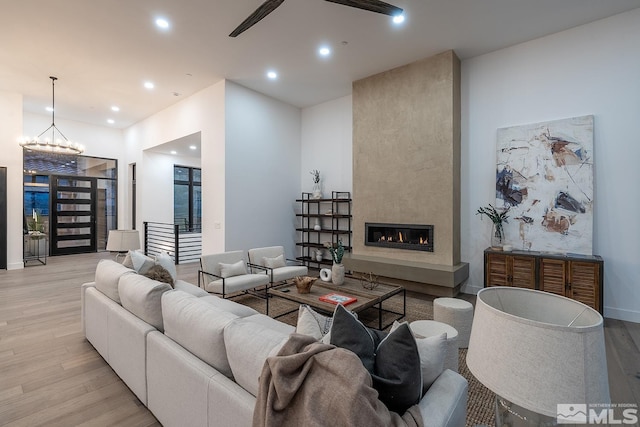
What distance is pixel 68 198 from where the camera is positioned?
899cm

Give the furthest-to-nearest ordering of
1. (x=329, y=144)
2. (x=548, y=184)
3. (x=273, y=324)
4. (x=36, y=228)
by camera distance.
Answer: (x=36, y=228) < (x=329, y=144) < (x=548, y=184) < (x=273, y=324)

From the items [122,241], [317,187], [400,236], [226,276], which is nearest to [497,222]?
[400,236]

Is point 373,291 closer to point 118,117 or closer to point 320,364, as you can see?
point 320,364

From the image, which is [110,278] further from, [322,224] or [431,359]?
[322,224]

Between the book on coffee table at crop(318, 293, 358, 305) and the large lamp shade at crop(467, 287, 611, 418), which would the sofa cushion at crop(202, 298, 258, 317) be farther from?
the large lamp shade at crop(467, 287, 611, 418)

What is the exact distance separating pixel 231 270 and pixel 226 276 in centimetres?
11

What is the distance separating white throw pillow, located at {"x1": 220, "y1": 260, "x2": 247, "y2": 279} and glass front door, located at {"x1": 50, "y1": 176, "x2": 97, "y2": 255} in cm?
742

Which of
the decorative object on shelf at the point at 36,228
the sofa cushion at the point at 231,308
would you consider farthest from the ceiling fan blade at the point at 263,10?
the decorative object on shelf at the point at 36,228

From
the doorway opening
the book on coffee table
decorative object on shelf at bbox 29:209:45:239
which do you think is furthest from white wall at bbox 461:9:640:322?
the doorway opening

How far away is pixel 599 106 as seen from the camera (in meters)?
4.00

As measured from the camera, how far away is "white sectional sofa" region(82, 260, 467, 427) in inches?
53.8

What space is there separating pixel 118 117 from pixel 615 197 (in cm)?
1040

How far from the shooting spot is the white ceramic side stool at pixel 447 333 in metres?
2.40

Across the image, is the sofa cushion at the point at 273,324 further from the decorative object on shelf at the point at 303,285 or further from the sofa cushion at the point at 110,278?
the sofa cushion at the point at 110,278
